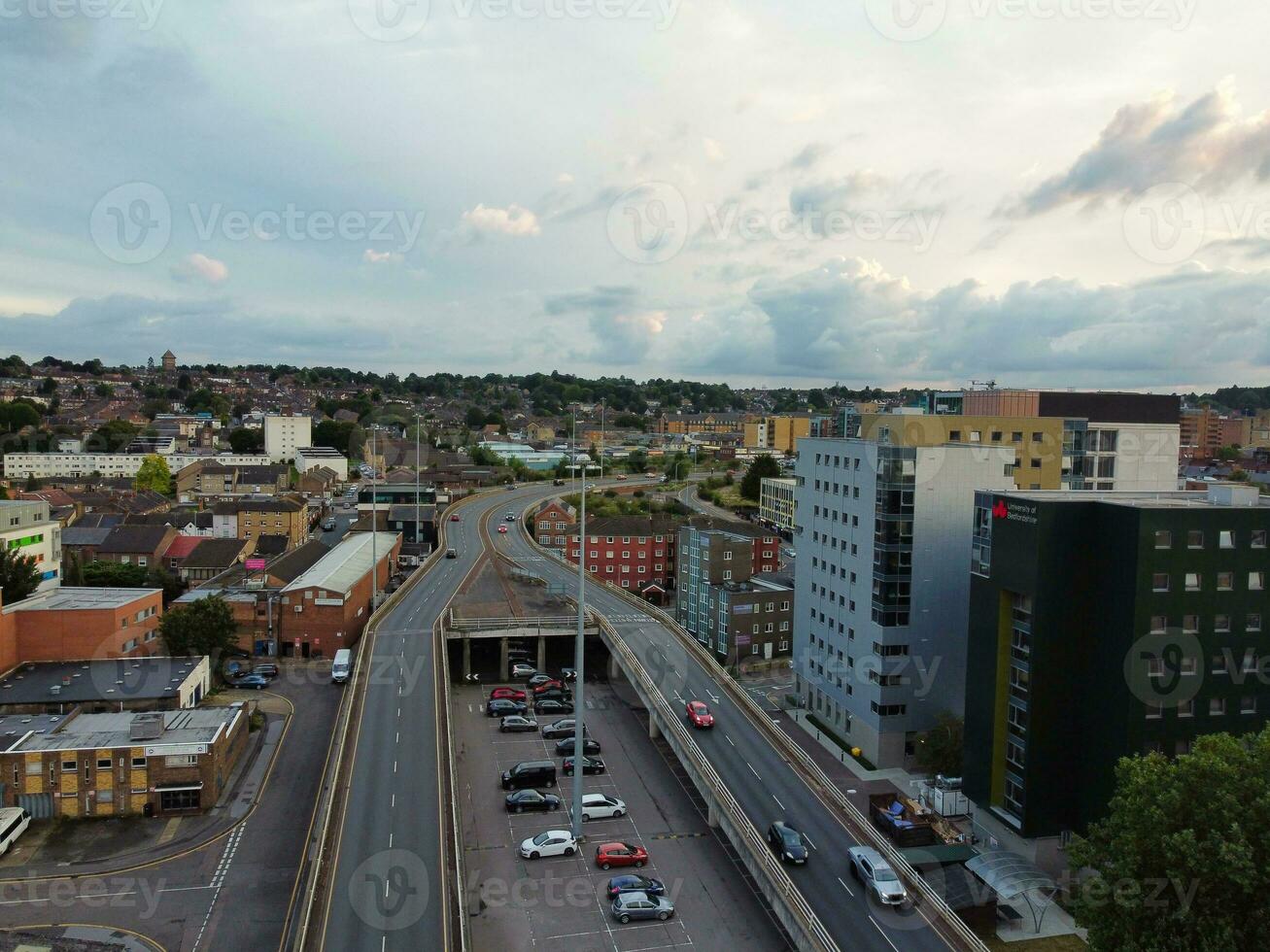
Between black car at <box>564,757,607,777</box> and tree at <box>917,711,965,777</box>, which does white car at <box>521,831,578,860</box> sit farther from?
tree at <box>917,711,965,777</box>

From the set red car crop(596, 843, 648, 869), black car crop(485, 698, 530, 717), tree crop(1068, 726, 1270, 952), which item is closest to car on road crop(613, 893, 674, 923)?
red car crop(596, 843, 648, 869)

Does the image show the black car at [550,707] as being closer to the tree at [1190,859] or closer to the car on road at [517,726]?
the car on road at [517,726]

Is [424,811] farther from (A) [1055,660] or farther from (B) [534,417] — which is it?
(B) [534,417]

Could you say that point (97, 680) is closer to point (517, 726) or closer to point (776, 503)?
point (517, 726)

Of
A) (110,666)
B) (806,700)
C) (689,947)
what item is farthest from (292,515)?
(689,947)

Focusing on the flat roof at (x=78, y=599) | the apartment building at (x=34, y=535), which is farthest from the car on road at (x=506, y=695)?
the apartment building at (x=34, y=535)

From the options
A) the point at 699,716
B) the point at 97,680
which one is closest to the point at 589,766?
the point at 699,716
